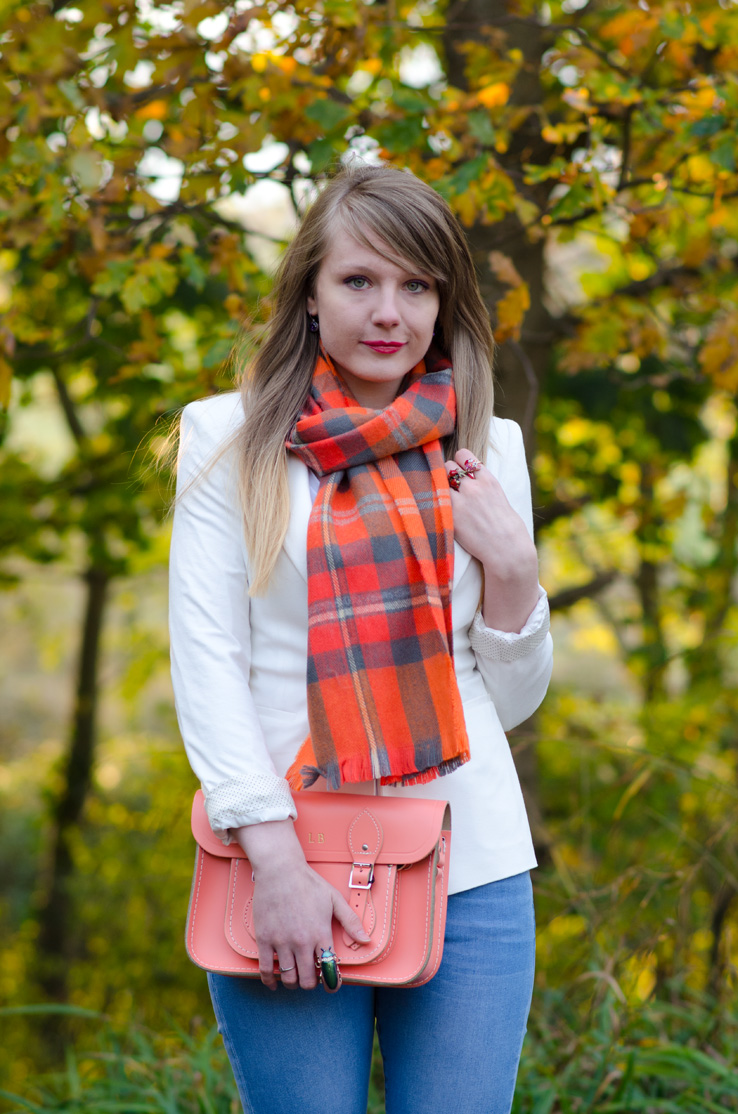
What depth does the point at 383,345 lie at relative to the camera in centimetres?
164

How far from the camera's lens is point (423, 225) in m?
1.60

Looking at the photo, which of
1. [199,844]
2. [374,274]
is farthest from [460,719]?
[374,274]

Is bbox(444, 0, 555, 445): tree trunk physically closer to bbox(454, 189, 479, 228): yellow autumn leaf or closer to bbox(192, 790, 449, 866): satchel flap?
bbox(454, 189, 479, 228): yellow autumn leaf

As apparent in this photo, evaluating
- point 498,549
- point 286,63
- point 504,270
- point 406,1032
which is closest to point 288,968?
point 406,1032

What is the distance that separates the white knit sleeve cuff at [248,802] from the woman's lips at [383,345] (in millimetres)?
720

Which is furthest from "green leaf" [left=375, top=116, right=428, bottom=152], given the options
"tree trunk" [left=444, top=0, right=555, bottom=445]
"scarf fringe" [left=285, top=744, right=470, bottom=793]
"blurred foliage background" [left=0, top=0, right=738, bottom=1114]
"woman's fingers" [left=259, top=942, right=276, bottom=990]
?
"woman's fingers" [left=259, top=942, right=276, bottom=990]

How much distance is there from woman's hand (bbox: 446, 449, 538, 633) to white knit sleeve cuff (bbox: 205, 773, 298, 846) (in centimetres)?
46

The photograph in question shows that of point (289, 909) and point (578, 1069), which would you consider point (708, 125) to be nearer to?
point (289, 909)

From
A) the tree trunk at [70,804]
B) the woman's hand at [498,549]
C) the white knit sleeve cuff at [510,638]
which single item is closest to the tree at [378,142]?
the woman's hand at [498,549]

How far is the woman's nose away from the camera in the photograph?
160cm

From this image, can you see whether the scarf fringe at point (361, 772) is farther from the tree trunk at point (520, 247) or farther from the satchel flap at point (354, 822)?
the tree trunk at point (520, 247)

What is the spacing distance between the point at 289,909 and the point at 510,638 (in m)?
0.55

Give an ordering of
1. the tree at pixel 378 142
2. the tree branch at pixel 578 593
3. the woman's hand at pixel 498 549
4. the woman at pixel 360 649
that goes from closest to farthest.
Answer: the woman at pixel 360 649 < the woman's hand at pixel 498 549 < the tree at pixel 378 142 < the tree branch at pixel 578 593

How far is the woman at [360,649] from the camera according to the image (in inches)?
58.2
